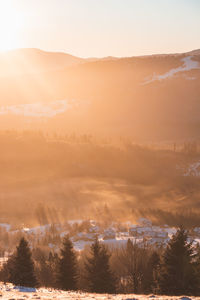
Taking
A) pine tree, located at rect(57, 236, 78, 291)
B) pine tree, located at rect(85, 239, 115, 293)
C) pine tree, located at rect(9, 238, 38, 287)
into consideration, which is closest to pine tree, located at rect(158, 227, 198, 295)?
pine tree, located at rect(85, 239, 115, 293)

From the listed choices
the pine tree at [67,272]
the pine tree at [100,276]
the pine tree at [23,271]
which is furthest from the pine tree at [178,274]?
the pine tree at [23,271]

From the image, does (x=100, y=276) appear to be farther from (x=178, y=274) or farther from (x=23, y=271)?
(x=178, y=274)

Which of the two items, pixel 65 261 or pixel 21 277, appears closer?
pixel 21 277

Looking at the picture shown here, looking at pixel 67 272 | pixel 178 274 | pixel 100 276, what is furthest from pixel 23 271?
pixel 178 274

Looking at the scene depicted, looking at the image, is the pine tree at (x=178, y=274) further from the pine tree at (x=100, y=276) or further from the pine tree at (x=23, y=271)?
the pine tree at (x=23, y=271)

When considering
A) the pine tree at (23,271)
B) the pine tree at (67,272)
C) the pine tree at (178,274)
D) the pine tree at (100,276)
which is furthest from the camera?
the pine tree at (67,272)

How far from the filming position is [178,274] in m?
43.9

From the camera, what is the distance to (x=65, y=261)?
5397 centimetres

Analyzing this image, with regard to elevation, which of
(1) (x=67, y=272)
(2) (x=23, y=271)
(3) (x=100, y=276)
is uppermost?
(2) (x=23, y=271)

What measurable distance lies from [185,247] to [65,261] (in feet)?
59.7

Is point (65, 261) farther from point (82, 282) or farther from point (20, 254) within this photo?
point (82, 282)

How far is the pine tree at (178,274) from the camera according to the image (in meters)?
43.3

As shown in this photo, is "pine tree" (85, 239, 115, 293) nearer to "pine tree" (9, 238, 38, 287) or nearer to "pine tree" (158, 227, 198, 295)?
"pine tree" (9, 238, 38, 287)

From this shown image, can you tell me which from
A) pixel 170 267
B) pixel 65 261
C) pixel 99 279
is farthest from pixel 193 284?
pixel 65 261
